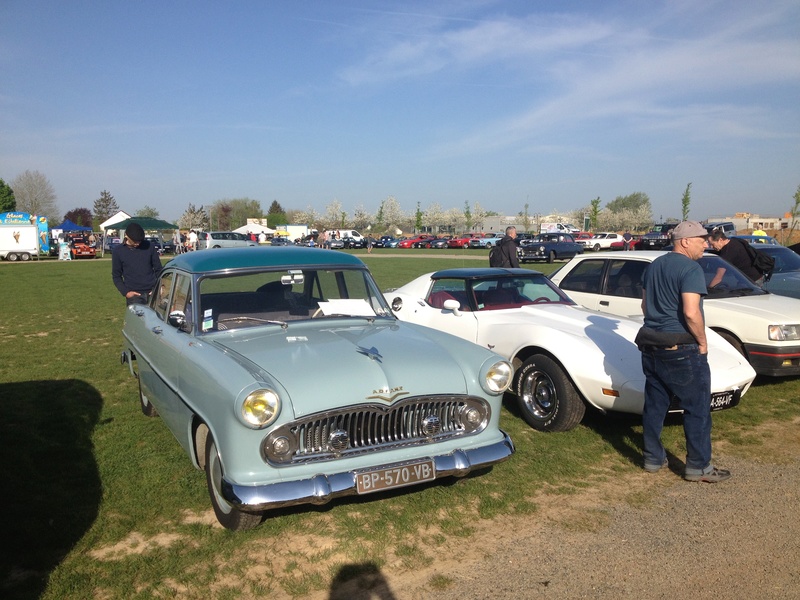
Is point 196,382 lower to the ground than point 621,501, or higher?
higher

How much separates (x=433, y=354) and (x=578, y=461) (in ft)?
5.68

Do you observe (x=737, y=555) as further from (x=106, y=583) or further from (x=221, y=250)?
(x=221, y=250)

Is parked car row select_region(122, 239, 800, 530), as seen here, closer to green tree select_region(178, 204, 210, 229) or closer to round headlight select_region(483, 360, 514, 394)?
round headlight select_region(483, 360, 514, 394)

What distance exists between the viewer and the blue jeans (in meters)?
4.41

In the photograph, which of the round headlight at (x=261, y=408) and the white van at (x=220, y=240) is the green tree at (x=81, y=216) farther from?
the round headlight at (x=261, y=408)

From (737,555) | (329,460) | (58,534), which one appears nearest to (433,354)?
(329,460)

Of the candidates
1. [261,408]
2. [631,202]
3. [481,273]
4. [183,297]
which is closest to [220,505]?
[261,408]

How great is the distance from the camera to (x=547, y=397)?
5.67 metres

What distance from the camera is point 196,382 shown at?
3.96 metres

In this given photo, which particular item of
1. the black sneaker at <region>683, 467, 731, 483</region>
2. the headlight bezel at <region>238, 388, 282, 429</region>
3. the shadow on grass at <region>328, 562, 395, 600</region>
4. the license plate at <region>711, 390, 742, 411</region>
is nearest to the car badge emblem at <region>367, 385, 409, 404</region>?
the headlight bezel at <region>238, 388, 282, 429</region>

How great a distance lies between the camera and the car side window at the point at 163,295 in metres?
5.38

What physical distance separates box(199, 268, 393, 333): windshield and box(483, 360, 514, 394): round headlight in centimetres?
130

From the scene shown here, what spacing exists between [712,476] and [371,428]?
2660mm

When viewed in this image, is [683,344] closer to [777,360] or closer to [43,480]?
[777,360]
